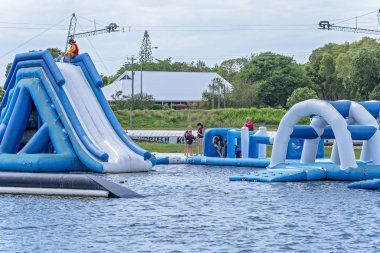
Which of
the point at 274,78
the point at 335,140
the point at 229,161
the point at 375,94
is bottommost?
the point at 229,161

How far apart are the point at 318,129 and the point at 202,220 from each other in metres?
10.0

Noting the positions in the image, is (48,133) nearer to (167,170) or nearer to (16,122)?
(16,122)

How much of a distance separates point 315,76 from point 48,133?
249 feet

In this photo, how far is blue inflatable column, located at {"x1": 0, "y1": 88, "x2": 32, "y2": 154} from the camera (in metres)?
30.6

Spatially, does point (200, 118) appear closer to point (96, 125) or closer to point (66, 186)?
point (96, 125)

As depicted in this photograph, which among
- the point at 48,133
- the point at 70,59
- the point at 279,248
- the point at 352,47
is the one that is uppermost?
the point at 352,47

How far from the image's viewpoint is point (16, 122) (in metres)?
30.7

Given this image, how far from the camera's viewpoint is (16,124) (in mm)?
30672

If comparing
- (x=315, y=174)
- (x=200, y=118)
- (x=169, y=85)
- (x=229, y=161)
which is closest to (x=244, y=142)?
(x=229, y=161)

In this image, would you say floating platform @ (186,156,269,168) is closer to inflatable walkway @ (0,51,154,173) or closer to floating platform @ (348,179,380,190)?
inflatable walkway @ (0,51,154,173)

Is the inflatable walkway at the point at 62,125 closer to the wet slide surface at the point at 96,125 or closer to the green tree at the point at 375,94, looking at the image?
the wet slide surface at the point at 96,125

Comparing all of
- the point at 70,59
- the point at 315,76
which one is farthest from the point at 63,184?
the point at 315,76

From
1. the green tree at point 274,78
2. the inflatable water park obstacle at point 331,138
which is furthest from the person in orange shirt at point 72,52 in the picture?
the green tree at point 274,78

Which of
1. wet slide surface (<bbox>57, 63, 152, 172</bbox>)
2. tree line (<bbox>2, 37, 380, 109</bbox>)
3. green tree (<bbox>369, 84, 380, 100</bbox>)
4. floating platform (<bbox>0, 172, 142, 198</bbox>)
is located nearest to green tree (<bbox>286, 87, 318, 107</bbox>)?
tree line (<bbox>2, 37, 380, 109</bbox>)
